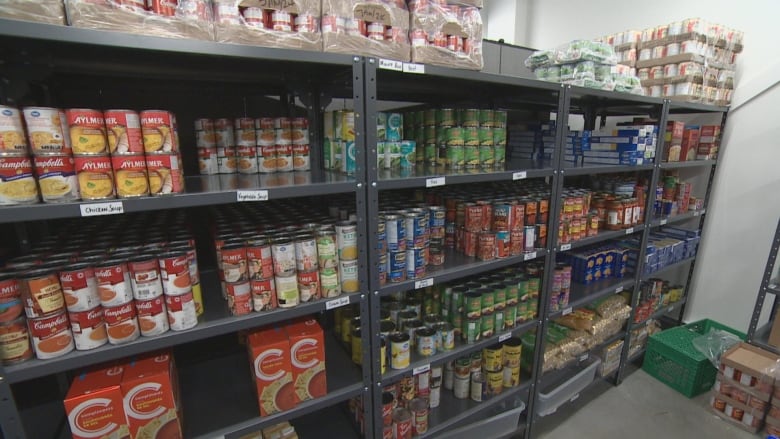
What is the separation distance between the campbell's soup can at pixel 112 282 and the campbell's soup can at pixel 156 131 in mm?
337

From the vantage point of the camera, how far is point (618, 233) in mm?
2182

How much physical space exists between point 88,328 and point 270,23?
39.8 inches

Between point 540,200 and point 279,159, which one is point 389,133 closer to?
point 279,159

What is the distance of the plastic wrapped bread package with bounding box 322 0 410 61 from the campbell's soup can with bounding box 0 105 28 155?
0.79 meters

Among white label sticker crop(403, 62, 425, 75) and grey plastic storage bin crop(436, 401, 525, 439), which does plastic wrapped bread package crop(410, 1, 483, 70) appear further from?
grey plastic storage bin crop(436, 401, 525, 439)

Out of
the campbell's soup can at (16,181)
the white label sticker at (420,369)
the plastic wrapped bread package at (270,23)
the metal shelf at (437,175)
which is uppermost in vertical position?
the plastic wrapped bread package at (270,23)

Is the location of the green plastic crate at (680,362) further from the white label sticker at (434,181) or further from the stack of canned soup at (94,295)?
the stack of canned soup at (94,295)

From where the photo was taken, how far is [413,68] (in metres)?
1.22

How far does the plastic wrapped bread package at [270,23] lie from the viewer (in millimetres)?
999

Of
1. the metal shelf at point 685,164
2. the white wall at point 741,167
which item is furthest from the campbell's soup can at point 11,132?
the white wall at point 741,167

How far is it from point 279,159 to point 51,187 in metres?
0.70

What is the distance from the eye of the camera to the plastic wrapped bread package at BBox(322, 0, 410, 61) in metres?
1.13

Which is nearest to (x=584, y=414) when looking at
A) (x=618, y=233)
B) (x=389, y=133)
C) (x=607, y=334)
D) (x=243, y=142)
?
(x=607, y=334)

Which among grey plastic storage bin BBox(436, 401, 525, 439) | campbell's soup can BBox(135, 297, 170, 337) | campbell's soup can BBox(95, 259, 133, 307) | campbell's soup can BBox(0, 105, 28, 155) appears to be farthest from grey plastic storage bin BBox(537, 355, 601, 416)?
campbell's soup can BBox(0, 105, 28, 155)
